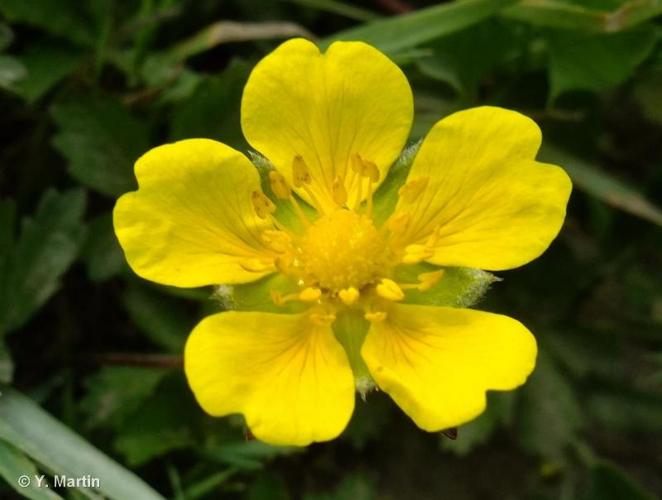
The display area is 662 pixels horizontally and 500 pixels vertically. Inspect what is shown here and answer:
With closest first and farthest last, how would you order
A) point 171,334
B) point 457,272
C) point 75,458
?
point 457,272, point 75,458, point 171,334

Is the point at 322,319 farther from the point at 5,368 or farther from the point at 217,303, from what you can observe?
the point at 5,368

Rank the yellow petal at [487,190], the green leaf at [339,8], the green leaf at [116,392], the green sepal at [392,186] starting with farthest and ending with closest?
the green leaf at [339,8] < the green leaf at [116,392] < the green sepal at [392,186] < the yellow petal at [487,190]

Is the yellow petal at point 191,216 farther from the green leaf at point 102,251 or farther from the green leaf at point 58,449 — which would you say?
the green leaf at point 102,251

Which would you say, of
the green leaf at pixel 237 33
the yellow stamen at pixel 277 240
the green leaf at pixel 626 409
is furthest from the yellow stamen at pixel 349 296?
the green leaf at pixel 626 409

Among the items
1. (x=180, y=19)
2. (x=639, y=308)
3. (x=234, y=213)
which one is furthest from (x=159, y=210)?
(x=639, y=308)

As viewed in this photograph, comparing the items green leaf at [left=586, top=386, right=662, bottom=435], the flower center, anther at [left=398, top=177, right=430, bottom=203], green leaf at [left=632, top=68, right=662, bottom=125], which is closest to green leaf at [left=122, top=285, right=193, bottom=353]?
the flower center

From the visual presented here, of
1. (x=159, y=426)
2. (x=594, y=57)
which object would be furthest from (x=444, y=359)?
(x=594, y=57)

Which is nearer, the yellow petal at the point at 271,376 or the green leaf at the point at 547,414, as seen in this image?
the yellow petal at the point at 271,376

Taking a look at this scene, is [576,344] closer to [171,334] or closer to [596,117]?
[596,117]
